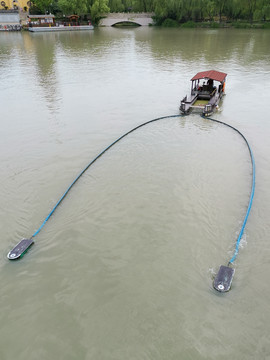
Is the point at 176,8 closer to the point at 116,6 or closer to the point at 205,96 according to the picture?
the point at 116,6

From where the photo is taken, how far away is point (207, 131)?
15555 mm

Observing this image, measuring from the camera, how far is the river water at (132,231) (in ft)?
20.4

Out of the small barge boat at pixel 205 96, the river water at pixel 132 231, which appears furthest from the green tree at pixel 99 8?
the small barge boat at pixel 205 96

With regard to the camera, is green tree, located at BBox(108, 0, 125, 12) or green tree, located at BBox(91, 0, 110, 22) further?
green tree, located at BBox(108, 0, 125, 12)

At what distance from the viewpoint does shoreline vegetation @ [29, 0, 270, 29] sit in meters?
58.2

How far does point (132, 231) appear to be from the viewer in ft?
29.0

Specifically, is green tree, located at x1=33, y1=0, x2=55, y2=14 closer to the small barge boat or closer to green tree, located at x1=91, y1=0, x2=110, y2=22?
green tree, located at x1=91, y1=0, x2=110, y2=22

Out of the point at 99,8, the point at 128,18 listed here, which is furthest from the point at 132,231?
the point at 128,18

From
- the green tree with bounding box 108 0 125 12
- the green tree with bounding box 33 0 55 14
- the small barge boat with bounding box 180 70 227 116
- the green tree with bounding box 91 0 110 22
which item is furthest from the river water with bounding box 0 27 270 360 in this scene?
the green tree with bounding box 108 0 125 12

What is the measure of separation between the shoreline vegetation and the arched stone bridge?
1704 mm

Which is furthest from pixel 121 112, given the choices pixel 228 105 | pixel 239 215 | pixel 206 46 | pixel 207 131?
pixel 206 46

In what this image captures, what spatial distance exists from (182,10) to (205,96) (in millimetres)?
56604

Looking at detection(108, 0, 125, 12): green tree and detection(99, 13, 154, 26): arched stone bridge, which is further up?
detection(108, 0, 125, 12): green tree

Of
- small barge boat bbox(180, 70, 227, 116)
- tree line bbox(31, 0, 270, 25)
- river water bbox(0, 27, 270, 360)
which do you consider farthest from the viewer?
tree line bbox(31, 0, 270, 25)
